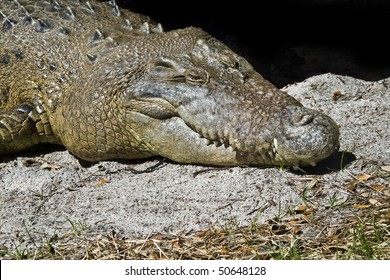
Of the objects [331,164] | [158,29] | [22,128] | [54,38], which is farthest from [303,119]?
[54,38]

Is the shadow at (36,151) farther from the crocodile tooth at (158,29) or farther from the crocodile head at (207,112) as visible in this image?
the crocodile tooth at (158,29)

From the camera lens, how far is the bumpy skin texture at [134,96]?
4.70m

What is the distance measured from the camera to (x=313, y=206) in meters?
4.41

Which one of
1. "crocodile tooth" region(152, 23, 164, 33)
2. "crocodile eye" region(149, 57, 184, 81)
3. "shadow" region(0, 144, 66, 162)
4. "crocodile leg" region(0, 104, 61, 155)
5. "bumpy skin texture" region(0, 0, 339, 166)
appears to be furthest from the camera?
"crocodile tooth" region(152, 23, 164, 33)

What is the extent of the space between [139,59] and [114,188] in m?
1.02

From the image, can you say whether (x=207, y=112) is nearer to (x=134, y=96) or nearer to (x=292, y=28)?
(x=134, y=96)

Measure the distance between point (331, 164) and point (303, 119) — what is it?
19.0 inches

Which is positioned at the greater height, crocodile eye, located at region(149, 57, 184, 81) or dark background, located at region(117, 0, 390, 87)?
crocodile eye, located at region(149, 57, 184, 81)

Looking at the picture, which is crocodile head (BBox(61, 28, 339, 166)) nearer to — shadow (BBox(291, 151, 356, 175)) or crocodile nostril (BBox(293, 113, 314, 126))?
crocodile nostril (BBox(293, 113, 314, 126))

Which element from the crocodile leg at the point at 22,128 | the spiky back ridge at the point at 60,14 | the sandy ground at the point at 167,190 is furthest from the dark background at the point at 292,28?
the crocodile leg at the point at 22,128

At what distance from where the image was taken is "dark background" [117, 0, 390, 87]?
7426 millimetres

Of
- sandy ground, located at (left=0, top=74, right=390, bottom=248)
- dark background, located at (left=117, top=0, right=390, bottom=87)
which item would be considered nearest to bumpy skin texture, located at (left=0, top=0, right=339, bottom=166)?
sandy ground, located at (left=0, top=74, right=390, bottom=248)

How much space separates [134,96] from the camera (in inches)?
203
